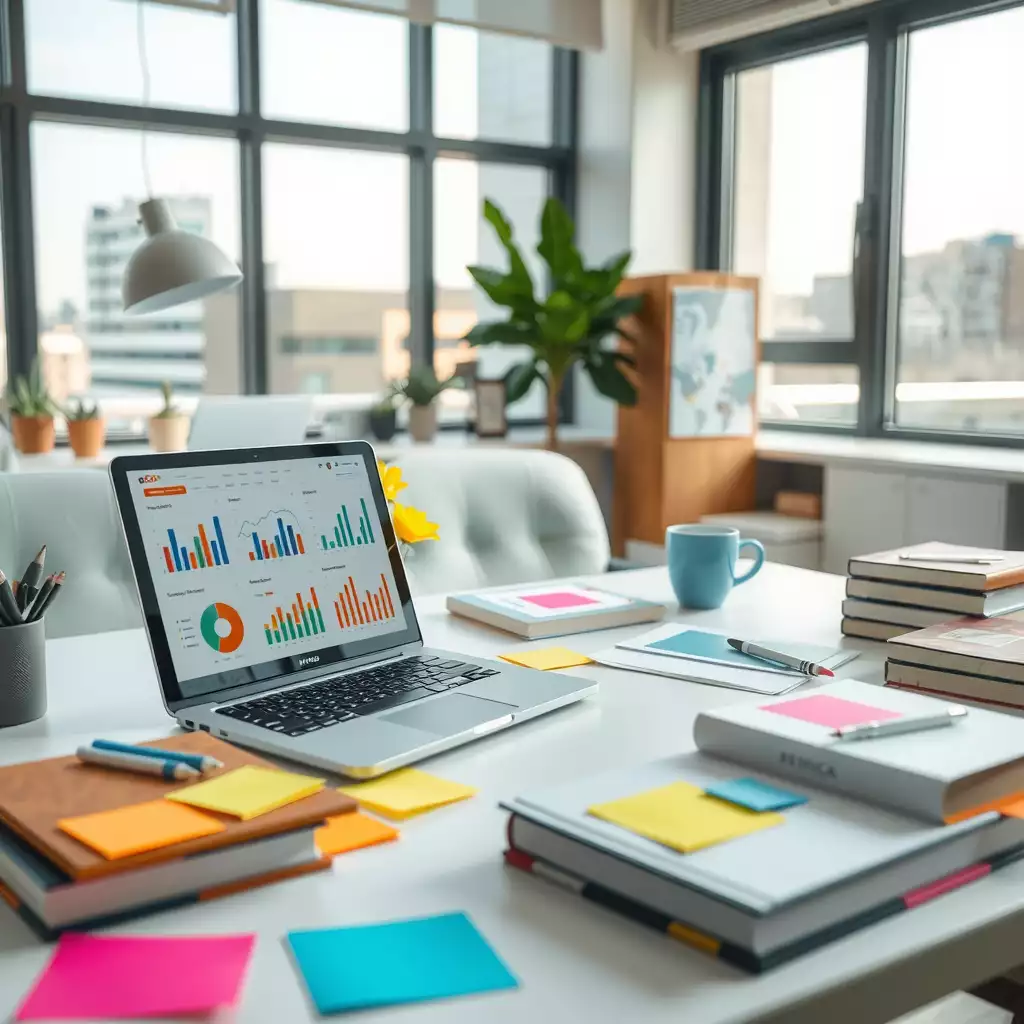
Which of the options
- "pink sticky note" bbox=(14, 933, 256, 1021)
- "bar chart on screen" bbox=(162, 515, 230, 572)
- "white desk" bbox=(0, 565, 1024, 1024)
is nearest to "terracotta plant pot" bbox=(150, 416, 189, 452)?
"bar chart on screen" bbox=(162, 515, 230, 572)

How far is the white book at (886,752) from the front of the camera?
76cm

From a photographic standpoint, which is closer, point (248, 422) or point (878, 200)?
point (248, 422)

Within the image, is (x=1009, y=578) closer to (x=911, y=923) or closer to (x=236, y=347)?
(x=911, y=923)

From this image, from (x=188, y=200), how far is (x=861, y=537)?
278 centimetres

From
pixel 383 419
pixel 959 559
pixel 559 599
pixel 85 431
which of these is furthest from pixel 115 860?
pixel 383 419

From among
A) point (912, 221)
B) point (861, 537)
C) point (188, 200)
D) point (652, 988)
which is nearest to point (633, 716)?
point (652, 988)

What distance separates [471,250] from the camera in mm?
5207

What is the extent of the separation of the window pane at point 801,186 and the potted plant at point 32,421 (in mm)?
2779

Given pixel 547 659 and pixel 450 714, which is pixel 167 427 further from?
pixel 450 714

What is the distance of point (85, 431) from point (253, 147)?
54.1 inches

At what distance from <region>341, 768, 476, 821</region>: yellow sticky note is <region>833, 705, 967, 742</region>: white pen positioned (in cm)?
28

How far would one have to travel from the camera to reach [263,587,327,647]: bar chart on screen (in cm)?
114

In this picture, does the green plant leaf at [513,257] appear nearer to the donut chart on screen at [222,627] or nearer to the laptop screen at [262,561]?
the laptop screen at [262,561]

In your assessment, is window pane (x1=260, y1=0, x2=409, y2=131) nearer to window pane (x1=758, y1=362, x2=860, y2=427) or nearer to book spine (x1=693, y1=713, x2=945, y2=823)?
window pane (x1=758, y1=362, x2=860, y2=427)
